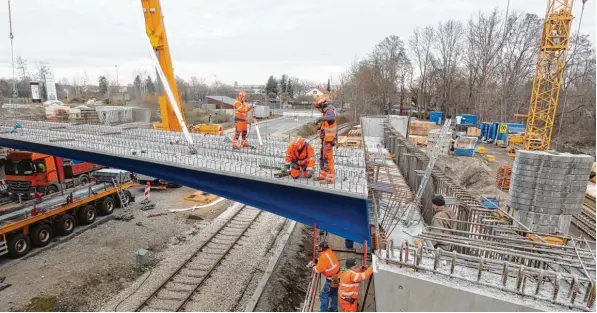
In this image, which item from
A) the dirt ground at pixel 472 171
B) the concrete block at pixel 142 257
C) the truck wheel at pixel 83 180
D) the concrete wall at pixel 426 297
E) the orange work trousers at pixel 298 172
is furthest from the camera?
the dirt ground at pixel 472 171

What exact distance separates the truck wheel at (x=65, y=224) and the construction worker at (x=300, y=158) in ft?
39.4

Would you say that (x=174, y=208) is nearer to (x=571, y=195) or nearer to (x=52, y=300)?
(x=52, y=300)

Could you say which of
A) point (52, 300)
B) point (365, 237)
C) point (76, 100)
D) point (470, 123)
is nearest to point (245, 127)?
point (365, 237)

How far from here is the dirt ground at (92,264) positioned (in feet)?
34.0

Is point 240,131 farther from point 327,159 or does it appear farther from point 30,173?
point 30,173

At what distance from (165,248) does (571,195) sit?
1345cm

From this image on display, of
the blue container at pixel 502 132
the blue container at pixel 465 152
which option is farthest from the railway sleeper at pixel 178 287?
the blue container at pixel 502 132

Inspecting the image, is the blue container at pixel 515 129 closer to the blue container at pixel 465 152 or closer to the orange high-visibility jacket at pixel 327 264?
the blue container at pixel 465 152

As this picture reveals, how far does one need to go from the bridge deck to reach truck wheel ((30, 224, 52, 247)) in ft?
10.2

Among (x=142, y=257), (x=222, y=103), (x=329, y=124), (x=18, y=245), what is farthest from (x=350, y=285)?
(x=222, y=103)

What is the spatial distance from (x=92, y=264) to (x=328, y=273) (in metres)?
9.35

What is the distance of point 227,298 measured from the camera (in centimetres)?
1049

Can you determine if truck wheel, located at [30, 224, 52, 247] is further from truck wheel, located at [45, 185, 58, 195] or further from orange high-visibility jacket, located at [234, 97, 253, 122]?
orange high-visibility jacket, located at [234, 97, 253, 122]

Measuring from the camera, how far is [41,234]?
13719 millimetres
